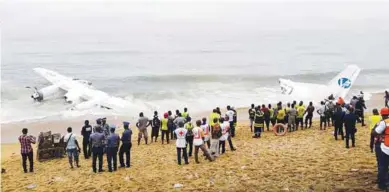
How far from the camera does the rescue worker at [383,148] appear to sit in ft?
34.6

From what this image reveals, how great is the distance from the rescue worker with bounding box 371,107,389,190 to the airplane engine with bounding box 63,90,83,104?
2731cm

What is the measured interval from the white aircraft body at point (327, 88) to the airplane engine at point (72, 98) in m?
16.7

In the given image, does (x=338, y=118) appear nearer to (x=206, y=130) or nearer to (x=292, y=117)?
(x=292, y=117)

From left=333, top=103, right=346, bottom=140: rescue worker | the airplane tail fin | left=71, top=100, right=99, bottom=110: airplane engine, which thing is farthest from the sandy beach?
left=71, top=100, right=99, bottom=110: airplane engine

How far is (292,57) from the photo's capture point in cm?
7481

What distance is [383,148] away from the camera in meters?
10.7

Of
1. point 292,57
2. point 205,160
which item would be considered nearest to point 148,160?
point 205,160

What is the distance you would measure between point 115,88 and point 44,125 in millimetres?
17621

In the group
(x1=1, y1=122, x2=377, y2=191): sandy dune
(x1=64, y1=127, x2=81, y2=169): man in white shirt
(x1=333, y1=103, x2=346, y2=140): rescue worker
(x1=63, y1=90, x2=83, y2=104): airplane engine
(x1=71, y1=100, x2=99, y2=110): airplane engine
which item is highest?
(x1=63, y1=90, x2=83, y2=104): airplane engine

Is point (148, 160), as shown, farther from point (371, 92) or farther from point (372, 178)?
point (371, 92)

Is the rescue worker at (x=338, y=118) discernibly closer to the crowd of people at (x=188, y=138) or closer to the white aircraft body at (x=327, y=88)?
the crowd of people at (x=188, y=138)

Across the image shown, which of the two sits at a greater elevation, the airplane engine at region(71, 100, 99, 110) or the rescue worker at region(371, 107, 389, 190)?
the airplane engine at region(71, 100, 99, 110)

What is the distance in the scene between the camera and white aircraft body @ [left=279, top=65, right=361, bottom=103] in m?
30.1

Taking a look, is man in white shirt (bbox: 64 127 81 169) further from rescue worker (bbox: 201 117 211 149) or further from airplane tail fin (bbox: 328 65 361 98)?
airplane tail fin (bbox: 328 65 361 98)
